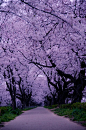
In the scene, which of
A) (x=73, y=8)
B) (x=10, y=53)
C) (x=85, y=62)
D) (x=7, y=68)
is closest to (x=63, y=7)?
(x=73, y=8)

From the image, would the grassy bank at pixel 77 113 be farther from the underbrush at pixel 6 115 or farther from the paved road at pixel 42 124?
the underbrush at pixel 6 115

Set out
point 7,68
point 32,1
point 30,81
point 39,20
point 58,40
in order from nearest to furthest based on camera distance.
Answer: point 32,1 < point 39,20 < point 58,40 < point 7,68 < point 30,81

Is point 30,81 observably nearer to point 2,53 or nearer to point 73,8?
point 2,53

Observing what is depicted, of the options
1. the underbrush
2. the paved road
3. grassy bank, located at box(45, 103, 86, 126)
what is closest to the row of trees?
grassy bank, located at box(45, 103, 86, 126)

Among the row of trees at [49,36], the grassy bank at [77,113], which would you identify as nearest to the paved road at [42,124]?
the grassy bank at [77,113]

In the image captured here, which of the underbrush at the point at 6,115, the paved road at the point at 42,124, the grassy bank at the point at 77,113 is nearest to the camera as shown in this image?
the paved road at the point at 42,124

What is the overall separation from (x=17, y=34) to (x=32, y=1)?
992 cm

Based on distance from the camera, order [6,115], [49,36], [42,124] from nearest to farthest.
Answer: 1. [42,124]
2. [6,115]
3. [49,36]

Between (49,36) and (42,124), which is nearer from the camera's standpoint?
(42,124)

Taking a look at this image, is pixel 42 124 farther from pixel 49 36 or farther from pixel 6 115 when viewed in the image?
pixel 49 36

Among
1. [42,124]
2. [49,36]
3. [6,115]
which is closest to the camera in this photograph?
[42,124]

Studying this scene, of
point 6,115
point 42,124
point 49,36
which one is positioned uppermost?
point 49,36

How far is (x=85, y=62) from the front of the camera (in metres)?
14.6

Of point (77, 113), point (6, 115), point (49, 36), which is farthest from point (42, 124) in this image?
point (49, 36)
